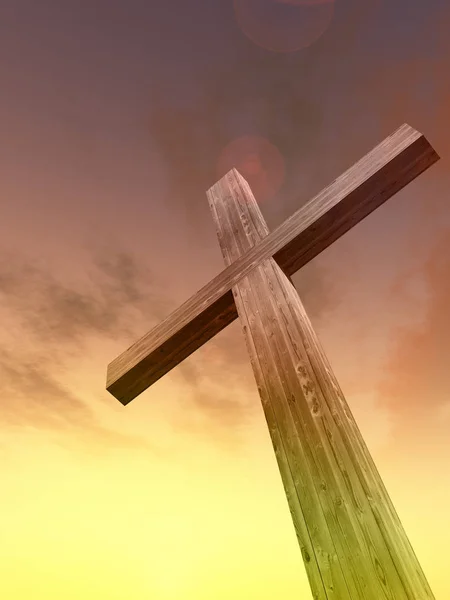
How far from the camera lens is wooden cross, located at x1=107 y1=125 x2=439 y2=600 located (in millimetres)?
936

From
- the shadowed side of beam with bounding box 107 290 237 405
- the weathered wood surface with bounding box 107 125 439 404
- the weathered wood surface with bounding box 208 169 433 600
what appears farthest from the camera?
the shadowed side of beam with bounding box 107 290 237 405

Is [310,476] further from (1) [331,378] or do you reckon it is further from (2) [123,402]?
(2) [123,402]

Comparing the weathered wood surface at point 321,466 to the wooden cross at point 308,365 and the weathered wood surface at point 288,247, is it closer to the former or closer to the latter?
the wooden cross at point 308,365

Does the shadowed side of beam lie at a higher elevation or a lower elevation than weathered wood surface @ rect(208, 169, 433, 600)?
higher

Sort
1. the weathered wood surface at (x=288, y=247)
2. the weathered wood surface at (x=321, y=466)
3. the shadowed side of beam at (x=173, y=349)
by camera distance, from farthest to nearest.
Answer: the shadowed side of beam at (x=173, y=349), the weathered wood surface at (x=288, y=247), the weathered wood surface at (x=321, y=466)

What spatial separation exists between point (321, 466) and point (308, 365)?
0.34m

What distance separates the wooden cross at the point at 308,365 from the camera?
0.94 metres

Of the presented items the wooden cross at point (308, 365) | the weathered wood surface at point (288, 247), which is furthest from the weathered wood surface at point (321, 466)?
the weathered wood surface at point (288, 247)

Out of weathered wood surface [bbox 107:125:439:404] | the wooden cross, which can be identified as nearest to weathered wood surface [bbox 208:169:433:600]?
the wooden cross

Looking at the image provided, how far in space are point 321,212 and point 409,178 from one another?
415 millimetres

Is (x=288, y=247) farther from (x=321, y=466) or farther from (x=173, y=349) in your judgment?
(x=321, y=466)

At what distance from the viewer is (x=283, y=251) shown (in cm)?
184

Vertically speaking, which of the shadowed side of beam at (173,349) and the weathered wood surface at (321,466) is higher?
the shadowed side of beam at (173,349)

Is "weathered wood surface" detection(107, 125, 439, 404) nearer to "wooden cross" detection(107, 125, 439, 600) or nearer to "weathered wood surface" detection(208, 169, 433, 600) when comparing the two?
"wooden cross" detection(107, 125, 439, 600)
